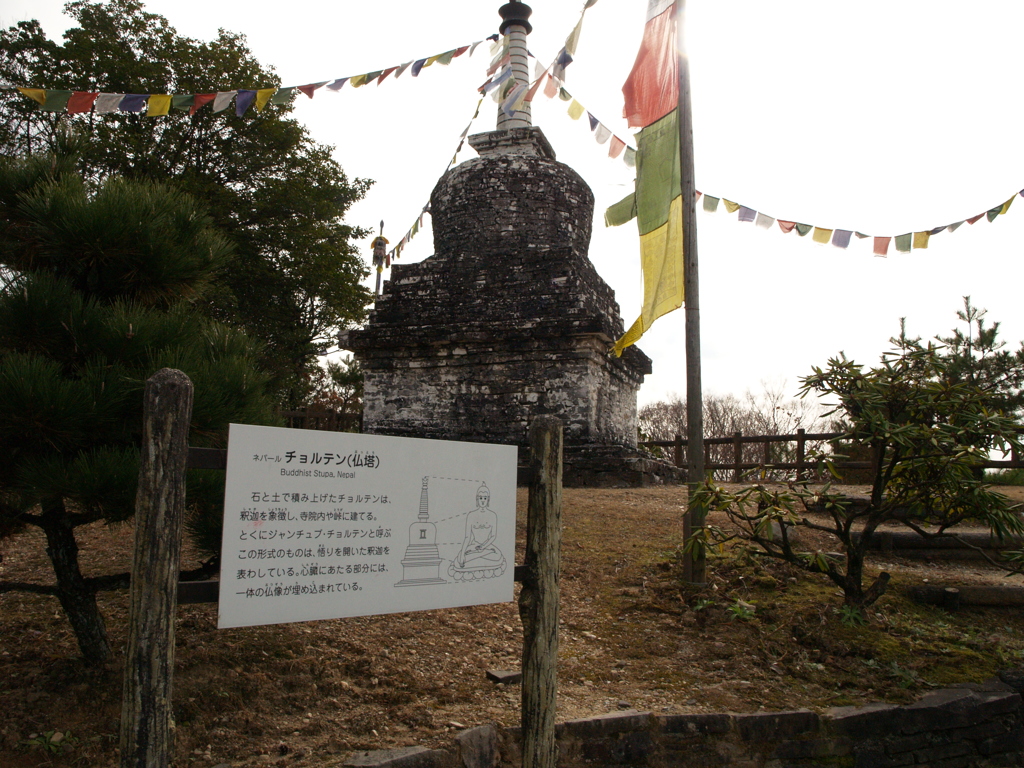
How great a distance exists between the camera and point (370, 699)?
3.52 metres

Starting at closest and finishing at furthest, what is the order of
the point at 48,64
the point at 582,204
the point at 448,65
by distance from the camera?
the point at 448,65
the point at 582,204
the point at 48,64

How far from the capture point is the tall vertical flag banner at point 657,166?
5312 millimetres

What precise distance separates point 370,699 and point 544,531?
1350mm

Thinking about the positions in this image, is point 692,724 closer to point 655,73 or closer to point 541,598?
point 541,598

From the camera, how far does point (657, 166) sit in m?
5.47

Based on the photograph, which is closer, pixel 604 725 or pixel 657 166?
pixel 604 725

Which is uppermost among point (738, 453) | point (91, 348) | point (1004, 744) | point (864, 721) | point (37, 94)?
point (37, 94)

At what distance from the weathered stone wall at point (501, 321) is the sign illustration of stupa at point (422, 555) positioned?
7278 millimetres

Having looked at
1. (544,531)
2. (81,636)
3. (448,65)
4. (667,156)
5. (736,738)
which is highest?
(448,65)

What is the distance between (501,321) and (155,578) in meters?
8.41

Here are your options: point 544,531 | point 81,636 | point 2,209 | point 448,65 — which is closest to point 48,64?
point 448,65

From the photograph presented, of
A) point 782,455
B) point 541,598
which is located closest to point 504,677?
point 541,598

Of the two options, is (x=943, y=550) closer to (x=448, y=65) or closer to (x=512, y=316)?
(x=512, y=316)

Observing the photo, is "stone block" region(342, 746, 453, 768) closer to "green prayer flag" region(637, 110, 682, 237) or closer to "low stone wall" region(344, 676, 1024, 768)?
Result: "low stone wall" region(344, 676, 1024, 768)
